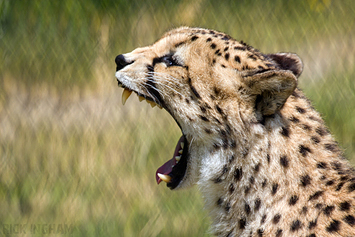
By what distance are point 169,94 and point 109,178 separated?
5.13 ft

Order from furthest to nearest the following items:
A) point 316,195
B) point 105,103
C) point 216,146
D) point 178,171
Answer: point 105,103, point 178,171, point 216,146, point 316,195

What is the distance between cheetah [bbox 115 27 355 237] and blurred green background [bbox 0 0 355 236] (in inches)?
49.8

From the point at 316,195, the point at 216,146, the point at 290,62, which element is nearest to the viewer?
the point at 316,195

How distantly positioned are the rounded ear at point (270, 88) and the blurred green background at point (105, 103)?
158 cm

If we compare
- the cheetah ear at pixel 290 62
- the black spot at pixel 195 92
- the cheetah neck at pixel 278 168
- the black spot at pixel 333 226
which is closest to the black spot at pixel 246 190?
the cheetah neck at pixel 278 168

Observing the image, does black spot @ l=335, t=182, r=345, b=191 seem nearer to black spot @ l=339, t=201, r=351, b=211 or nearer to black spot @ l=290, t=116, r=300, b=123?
black spot @ l=339, t=201, r=351, b=211

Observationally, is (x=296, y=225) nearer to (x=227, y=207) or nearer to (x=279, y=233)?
(x=279, y=233)

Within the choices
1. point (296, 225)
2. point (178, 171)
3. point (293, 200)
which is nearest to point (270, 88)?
point (293, 200)

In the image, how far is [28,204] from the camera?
379 cm

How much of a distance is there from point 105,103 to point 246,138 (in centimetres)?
212

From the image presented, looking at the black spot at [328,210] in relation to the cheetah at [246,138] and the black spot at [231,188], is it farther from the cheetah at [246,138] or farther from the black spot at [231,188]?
the black spot at [231,188]

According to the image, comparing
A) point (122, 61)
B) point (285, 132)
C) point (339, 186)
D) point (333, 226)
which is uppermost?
point (122, 61)

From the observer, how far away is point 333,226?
7.32 ft

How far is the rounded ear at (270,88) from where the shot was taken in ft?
7.34
